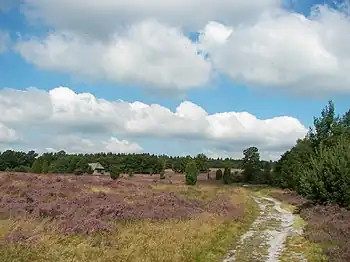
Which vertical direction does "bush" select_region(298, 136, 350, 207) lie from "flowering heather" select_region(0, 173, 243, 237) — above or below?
above

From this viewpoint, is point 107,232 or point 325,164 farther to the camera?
point 325,164

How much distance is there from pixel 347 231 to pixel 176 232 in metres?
9.47

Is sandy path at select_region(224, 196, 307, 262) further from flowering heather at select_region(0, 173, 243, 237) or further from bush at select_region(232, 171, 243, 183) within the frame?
bush at select_region(232, 171, 243, 183)

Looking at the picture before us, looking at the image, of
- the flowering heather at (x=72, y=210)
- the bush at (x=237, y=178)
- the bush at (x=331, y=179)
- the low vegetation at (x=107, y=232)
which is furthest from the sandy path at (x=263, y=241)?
the bush at (x=237, y=178)

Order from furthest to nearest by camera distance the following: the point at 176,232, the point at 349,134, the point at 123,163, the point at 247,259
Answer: the point at 123,163 < the point at 349,134 < the point at 176,232 < the point at 247,259

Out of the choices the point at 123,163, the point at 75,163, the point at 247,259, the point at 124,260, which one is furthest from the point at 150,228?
the point at 123,163

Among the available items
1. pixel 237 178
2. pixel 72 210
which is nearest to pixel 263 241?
pixel 72 210

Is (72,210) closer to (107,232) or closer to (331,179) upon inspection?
(107,232)

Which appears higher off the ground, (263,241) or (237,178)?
(237,178)

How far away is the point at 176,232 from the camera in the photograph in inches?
717

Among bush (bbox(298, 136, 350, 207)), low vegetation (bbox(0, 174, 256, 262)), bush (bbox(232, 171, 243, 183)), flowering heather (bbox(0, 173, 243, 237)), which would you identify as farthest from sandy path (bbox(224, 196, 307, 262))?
bush (bbox(232, 171, 243, 183))

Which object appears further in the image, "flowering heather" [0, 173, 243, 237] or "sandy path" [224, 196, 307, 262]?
"flowering heather" [0, 173, 243, 237]

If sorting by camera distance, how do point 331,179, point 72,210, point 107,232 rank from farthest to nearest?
1. point 331,179
2. point 72,210
3. point 107,232

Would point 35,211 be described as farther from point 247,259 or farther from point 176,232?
point 247,259
